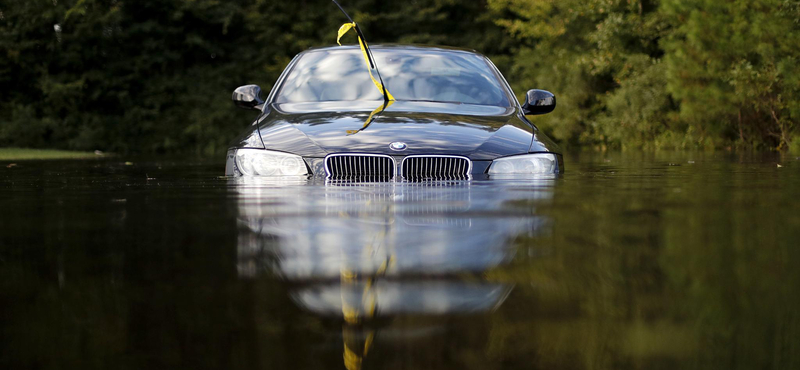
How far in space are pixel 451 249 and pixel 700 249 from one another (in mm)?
596

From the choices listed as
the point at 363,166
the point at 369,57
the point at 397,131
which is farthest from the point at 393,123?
the point at 369,57

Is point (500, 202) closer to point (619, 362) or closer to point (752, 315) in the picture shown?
point (752, 315)

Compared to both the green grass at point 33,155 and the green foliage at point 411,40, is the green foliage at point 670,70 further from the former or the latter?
the green grass at point 33,155

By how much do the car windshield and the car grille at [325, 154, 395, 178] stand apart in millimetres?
1482

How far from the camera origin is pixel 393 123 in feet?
19.1

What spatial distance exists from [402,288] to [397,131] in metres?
3.91

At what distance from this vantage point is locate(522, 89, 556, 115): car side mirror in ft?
23.1

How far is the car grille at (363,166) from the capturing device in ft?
17.7

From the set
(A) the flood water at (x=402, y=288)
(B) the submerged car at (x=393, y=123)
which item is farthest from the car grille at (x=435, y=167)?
(A) the flood water at (x=402, y=288)

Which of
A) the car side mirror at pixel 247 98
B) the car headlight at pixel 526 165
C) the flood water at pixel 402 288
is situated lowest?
the flood water at pixel 402 288

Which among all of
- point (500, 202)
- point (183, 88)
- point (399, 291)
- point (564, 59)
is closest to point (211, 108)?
point (183, 88)

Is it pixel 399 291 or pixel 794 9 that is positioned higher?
pixel 794 9

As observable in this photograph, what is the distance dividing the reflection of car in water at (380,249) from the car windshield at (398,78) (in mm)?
2807

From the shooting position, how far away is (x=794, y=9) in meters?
13.2
